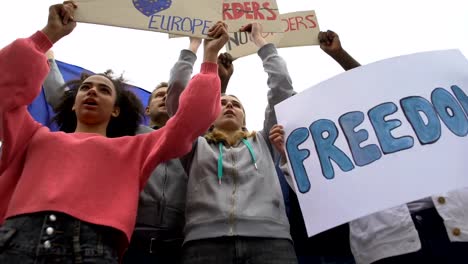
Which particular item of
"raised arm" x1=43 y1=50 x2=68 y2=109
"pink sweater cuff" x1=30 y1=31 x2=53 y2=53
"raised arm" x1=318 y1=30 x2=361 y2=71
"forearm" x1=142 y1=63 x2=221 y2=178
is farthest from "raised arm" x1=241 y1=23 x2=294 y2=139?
"raised arm" x1=43 y1=50 x2=68 y2=109

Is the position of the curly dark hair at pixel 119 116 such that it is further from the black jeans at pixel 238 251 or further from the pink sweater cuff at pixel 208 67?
the black jeans at pixel 238 251

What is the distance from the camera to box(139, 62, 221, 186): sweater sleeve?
1.75m

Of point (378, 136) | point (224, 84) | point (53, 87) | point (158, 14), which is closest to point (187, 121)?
point (158, 14)

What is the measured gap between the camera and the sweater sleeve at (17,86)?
5.37 ft

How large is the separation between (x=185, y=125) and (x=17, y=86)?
0.59 m

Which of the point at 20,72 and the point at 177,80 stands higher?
the point at 177,80

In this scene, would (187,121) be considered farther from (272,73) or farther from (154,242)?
(272,73)

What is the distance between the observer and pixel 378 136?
76.2 inches

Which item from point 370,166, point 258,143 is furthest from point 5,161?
point 370,166

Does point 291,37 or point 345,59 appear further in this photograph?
point 291,37

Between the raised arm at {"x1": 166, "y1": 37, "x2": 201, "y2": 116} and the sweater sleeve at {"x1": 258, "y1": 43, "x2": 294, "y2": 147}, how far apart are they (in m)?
0.36

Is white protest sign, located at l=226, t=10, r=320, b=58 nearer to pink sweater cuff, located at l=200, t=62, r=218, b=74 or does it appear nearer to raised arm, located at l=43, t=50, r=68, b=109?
pink sweater cuff, located at l=200, t=62, r=218, b=74

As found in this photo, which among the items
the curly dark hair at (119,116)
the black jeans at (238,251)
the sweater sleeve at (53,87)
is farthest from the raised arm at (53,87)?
the black jeans at (238,251)

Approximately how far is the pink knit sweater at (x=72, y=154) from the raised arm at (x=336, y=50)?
97 centimetres
